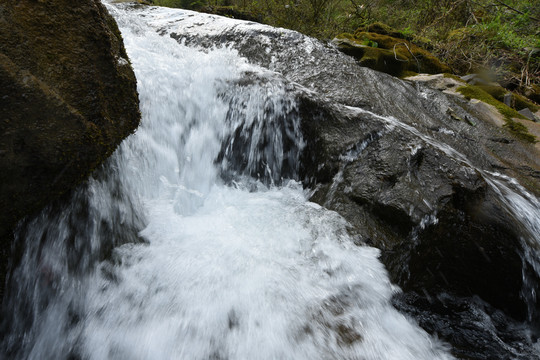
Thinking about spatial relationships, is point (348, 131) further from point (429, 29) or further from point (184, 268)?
point (429, 29)

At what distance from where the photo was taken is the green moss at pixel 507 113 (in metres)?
3.91

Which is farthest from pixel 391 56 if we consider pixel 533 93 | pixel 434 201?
pixel 434 201

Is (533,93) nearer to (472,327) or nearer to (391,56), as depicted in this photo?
(391,56)

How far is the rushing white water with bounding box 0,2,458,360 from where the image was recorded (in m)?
1.58

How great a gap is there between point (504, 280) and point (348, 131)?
1.81 meters

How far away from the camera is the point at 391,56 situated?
6086 mm

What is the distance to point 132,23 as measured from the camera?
16.0 ft

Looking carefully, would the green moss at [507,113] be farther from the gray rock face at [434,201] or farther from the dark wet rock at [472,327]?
the dark wet rock at [472,327]

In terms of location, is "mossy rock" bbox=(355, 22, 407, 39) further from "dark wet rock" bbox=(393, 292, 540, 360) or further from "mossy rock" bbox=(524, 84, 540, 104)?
"dark wet rock" bbox=(393, 292, 540, 360)

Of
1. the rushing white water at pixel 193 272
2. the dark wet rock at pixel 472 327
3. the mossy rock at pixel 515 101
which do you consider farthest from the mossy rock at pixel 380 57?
the dark wet rock at pixel 472 327

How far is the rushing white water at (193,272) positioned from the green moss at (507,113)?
348 centimetres

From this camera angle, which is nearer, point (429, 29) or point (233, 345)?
point (233, 345)

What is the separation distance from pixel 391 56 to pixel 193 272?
6.40 metres

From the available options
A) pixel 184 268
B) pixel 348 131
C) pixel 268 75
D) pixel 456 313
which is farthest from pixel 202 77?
pixel 456 313
